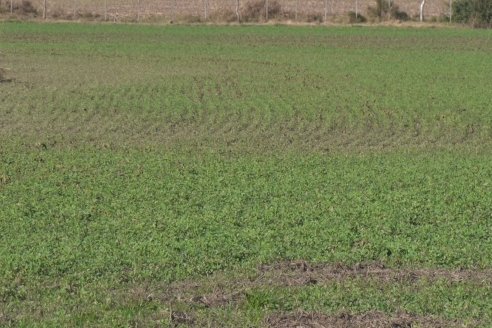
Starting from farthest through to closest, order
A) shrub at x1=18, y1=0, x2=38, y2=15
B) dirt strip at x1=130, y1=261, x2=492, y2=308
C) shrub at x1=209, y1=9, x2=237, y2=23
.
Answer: shrub at x1=18, y1=0, x2=38, y2=15
shrub at x1=209, y1=9, x2=237, y2=23
dirt strip at x1=130, y1=261, x2=492, y2=308

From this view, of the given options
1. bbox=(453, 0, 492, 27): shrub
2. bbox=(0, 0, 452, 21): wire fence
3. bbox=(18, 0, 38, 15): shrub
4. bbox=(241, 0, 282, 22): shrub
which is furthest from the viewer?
bbox=(18, 0, 38, 15): shrub

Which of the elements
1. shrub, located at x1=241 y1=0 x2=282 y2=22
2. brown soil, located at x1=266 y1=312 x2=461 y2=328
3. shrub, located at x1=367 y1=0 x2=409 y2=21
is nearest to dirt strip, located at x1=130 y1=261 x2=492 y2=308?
brown soil, located at x1=266 y1=312 x2=461 y2=328

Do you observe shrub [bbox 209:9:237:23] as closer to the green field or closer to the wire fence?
the wire fence

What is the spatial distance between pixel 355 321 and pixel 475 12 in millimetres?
51001

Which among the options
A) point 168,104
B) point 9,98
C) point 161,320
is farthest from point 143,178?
point 9,98

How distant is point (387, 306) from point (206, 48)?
108ft

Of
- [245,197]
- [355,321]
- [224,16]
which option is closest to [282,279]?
[355,321]

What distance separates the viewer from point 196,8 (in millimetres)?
72438

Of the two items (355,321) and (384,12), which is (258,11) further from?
(355,321)

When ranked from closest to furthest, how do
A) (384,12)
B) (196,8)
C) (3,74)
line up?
1. (3,74)
2. (384,12)
3. (196,8)

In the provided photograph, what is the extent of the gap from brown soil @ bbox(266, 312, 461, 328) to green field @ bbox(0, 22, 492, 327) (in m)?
0.02

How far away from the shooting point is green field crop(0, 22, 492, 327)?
9797 millimetres

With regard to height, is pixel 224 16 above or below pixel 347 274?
above

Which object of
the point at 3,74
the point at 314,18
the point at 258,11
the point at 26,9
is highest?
the point at 258,11
